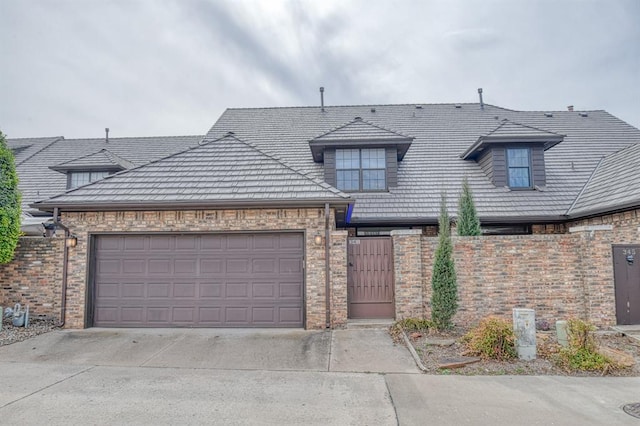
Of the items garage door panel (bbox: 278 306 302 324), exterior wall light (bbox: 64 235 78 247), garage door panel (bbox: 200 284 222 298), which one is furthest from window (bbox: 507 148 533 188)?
exterior wall light (bbox: 64 235 78 247)

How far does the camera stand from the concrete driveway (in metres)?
3.96

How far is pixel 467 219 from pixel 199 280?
686 cm

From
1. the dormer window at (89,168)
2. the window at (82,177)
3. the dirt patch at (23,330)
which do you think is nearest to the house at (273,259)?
the dirt patch at (23,330)

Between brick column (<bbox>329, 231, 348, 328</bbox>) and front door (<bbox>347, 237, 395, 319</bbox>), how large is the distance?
43 centimetres

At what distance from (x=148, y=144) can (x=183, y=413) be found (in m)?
16.3

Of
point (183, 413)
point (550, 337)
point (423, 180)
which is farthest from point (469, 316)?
point (183, 413)

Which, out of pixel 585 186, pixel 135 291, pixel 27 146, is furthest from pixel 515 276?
pixel 27 146

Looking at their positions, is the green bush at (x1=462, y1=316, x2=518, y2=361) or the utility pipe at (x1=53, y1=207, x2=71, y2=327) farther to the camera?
the utility pipe at (x1=53, y1=207, x2=71, y2=327)

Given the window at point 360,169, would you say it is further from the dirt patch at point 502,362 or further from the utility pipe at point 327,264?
the dirt patch at point 502,362

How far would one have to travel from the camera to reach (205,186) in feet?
28.2

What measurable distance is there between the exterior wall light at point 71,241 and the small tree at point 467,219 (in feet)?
30.8

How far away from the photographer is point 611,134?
14375 mm

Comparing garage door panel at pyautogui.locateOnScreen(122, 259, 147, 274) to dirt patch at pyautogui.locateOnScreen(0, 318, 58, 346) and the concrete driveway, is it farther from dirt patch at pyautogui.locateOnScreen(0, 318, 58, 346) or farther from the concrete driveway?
dirt patch at pyautogui.locateOnScreen(0, 318, 58, 346)

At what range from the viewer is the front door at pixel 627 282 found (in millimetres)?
7836
